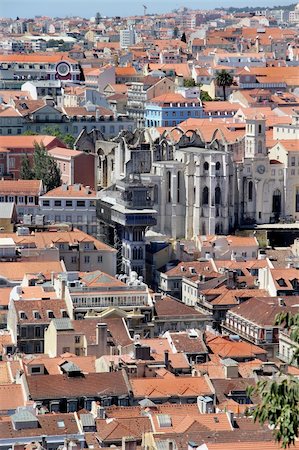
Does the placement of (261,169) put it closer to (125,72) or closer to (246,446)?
(246,446)

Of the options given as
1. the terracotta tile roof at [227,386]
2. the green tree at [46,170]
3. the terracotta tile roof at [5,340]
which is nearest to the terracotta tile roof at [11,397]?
the terracotta tile roof at [227,386]

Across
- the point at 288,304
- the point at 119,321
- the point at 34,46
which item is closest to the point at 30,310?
the point at 119,321

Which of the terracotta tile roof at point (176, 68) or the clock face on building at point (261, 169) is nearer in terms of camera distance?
the clock face on building at point (261, 169)

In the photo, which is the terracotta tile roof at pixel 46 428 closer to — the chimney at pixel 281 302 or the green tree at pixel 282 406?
the green tree at pixel 282 406

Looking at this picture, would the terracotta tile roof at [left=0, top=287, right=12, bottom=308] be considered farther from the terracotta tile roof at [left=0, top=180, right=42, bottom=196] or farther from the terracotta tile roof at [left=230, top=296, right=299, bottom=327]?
the terracotta tile roof at [left=0, top=180, right=42, bottom=196]

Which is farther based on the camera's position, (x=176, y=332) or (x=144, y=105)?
(x=144, y=105)

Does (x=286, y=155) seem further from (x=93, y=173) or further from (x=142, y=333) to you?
(x=142, y=333)
